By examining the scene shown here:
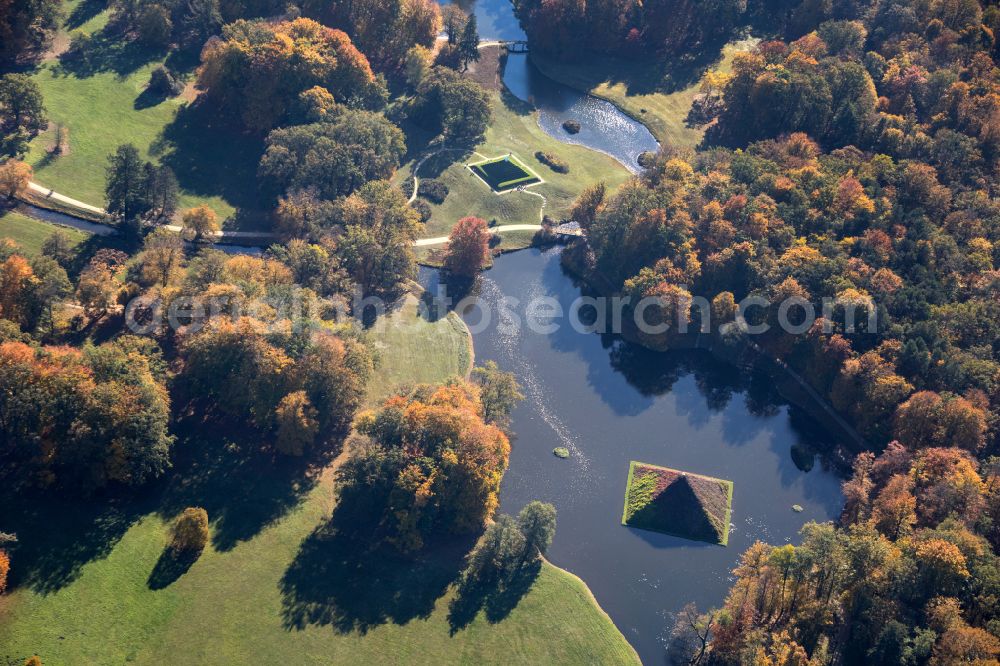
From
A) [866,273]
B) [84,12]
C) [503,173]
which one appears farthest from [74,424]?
[84,12]

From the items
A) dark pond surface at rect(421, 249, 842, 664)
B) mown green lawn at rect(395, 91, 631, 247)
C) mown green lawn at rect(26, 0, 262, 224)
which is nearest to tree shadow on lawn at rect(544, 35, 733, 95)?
mown green lawn at rect(395, 91, 631, 247)

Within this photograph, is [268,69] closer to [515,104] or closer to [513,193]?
[513,193]

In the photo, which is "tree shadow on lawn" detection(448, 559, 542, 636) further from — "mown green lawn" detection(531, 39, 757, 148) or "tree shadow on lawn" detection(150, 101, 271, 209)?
"mown green lawn" detection(531, 39, 757, 148)

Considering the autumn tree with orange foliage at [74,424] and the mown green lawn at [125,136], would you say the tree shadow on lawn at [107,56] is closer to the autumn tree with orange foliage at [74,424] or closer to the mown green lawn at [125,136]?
the mown green lawn at [125,136]

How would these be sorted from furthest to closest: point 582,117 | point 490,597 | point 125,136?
1. point 582,117
2. point 125,136
3. point 490,597

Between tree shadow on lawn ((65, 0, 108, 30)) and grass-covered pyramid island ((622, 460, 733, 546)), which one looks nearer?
grass-covered pyramid island ((622, 460, 733, 546))

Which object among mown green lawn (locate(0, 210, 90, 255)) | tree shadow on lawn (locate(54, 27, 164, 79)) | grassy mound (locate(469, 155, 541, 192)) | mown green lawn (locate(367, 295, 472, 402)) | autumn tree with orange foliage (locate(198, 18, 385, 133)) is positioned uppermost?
autumn tree with orange foliage (locate(198, 18, 385, 133))

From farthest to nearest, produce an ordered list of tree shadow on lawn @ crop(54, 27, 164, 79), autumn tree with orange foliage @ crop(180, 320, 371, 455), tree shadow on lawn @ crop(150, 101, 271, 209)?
tree shadow on lawn @ crop(54, 27, 164, 79), tree shadow on lawn @ crop(150, 101, 271, 209), autumn tree with orange foliage @ crop(180, 320, 371, 455)
